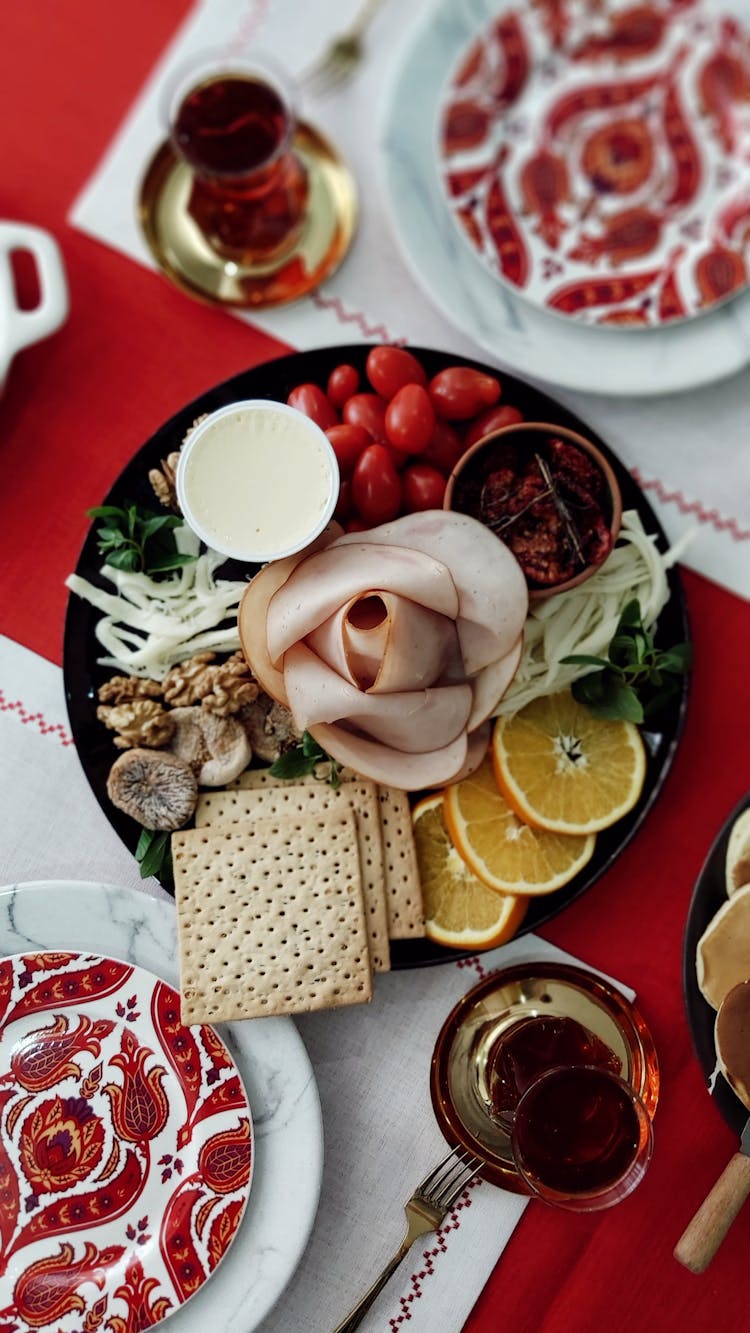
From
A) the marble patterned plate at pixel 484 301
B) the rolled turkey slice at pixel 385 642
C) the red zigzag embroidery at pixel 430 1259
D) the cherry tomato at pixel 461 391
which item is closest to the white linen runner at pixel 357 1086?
the red zigzag embroidery at pixel 430 1259

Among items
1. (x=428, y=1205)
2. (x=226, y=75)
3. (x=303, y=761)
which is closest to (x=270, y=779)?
(x=303, y=761)

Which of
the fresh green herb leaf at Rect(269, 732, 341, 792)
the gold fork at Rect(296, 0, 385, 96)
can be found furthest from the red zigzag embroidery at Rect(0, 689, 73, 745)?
the gold fork at Rect(296, 0, 385, 96)

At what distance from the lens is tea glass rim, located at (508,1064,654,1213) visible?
139cm

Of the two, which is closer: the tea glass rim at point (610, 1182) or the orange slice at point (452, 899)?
the tea glass rim at point (610, 1182)

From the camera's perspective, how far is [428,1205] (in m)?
1.54

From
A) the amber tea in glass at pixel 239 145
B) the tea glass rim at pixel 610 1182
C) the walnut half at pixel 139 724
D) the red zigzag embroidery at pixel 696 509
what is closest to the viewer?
the tea glass rim at pixel 610 1182

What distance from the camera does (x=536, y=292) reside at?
5.55 ft

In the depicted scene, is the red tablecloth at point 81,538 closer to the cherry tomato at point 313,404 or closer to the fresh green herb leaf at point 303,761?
the cherry tomato at point 313,404

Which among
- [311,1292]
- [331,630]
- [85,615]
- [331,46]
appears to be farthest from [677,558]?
[311,1292]

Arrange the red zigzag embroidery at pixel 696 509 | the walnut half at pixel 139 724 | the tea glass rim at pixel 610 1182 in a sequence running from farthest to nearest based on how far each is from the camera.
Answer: the red zigzag embroidery at pixel 696 509
the walnut half at pixel 139 724
the tea glass rim at pixel 610 1182

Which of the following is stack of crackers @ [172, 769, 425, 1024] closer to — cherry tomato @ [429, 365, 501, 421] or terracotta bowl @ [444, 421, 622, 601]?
terracotta bowl @ [444, 421, 622, 601]

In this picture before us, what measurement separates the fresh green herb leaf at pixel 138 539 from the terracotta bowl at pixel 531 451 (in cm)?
38

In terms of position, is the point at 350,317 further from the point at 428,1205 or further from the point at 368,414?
the point at 428,1205

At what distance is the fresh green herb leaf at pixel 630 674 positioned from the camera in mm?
1526
